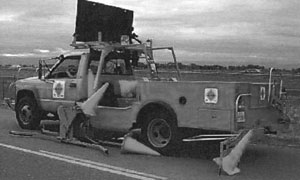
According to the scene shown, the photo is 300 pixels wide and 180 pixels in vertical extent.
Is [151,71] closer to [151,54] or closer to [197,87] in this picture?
[151,54]

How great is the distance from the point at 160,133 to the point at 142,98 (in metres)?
0.73

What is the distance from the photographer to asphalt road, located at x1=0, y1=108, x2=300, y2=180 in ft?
23.4

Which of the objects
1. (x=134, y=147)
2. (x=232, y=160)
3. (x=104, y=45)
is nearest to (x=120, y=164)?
(x=134, y=147)

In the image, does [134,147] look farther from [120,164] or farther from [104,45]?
[104,45]

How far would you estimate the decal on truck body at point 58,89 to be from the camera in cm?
1082

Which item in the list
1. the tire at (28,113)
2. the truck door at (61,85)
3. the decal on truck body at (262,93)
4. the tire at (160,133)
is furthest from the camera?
the tire at (28,113)

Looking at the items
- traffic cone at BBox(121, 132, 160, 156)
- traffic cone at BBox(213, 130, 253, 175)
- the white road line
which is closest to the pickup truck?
traffic cone at BBox(121, 132, 160, 156)

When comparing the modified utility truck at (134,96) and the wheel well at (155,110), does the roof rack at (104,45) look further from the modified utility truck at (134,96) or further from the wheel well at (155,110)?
the wheel well at (155,110)

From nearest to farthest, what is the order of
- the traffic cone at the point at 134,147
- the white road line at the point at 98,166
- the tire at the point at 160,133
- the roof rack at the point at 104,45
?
1. the white road line at the point at 98,166
2. the tire at the point at 160,133
3. the traffic cone at the point at 134,147
4. the roof rack at the point at 104,45

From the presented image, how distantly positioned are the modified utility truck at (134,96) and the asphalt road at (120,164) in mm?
623

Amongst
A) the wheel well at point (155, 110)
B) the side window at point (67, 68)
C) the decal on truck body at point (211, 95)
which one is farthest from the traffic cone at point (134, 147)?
the side window at point (67, 68)

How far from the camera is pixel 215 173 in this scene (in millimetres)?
7422

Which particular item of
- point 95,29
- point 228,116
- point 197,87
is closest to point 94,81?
point 95,29

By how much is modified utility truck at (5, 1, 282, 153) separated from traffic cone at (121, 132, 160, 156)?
0.13m
